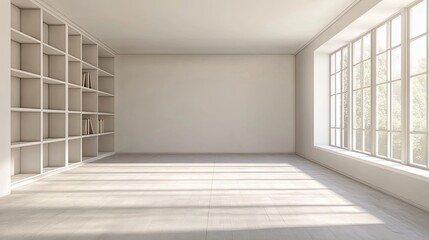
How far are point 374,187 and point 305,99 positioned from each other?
4.54 m

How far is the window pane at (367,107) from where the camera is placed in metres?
6.38

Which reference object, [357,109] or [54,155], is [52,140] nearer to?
[54,155]

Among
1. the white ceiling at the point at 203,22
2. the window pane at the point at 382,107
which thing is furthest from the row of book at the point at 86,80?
the window pane at the point at 382,107

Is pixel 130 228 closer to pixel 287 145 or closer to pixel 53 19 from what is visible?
pixel 53 19

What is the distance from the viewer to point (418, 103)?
4.77m

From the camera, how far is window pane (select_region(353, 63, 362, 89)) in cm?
677

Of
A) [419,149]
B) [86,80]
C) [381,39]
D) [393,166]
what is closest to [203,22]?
[86,80]

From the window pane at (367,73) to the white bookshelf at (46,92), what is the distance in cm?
473

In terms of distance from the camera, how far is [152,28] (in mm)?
7941

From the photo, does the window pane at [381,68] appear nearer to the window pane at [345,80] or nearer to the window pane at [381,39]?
the window pane at [381,39]

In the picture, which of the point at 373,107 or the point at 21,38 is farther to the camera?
the point at 373,107

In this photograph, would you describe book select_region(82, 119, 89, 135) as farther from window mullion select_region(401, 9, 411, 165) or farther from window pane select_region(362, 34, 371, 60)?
window mullion select_region(401, 9, 411, 165)

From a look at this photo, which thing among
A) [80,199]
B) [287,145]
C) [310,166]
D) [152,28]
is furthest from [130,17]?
[287,145]

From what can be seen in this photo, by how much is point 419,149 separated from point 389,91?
106 cm
